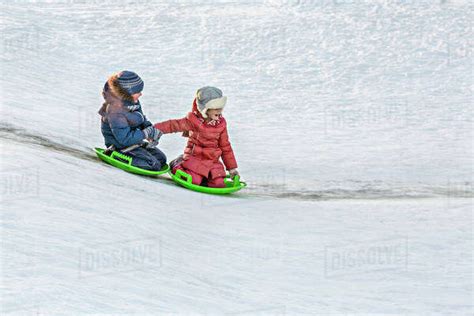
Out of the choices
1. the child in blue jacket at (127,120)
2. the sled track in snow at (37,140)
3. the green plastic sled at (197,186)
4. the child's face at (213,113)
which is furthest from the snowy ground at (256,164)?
the child's face at (213,113)

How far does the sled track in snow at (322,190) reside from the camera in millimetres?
8305

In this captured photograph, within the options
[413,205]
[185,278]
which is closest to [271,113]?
[413,205]

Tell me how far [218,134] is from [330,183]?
→ 191 centimetres

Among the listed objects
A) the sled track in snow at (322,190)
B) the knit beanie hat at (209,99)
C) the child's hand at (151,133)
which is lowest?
the sled track in snow at (322,190)

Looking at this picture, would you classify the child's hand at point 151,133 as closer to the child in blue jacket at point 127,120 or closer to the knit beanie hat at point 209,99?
the child in blue jacket at point 127,120

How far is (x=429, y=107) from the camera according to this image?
11312 millimetres

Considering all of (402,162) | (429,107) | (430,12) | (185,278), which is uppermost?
(430,12)

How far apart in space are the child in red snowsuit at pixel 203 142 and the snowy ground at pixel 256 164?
32 cm

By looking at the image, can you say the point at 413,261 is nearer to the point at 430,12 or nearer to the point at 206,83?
the point at 206,83

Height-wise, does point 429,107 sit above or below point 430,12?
below

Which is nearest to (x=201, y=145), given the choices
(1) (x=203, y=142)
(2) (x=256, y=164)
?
(1) (x=203, y=142)

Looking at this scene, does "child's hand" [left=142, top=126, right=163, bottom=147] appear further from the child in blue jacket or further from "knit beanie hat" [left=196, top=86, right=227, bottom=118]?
"knit beanie hat" [left=196, top=86, right=227, bottom=118]

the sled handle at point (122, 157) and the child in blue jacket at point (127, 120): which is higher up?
the child in blue jacket at point (127, 120)

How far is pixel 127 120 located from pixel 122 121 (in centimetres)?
10
